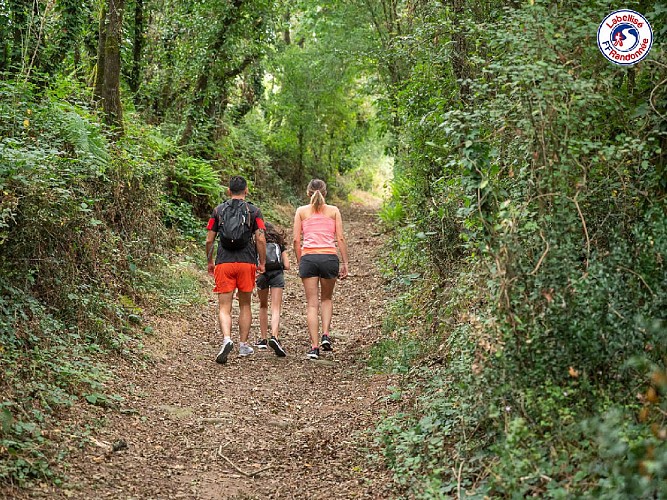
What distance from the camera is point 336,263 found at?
9.10m

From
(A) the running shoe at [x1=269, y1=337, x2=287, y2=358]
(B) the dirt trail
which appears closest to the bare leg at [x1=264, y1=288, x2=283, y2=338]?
(A) the running shoe at [x1=269, y1=337, x2=287, y2=358]

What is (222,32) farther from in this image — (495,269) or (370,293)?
(495,269)

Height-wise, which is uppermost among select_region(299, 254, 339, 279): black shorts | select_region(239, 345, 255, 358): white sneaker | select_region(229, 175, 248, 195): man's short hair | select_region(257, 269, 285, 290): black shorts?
select_region(229, 175, 248, 195): man's short hair

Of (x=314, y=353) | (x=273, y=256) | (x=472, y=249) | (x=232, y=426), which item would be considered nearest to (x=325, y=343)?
Answer: (x=314, y=353)

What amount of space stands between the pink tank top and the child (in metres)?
0.43

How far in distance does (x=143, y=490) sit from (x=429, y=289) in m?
5.08

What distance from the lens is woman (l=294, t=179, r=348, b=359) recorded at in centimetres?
905

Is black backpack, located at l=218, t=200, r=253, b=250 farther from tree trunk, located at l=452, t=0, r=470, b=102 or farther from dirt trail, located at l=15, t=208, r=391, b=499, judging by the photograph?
tree trunk, located at l=452, t=0, r=470, b=102

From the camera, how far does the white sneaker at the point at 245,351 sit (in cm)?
909

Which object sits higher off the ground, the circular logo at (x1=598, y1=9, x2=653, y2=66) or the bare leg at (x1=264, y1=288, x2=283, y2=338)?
the circular logo at (x1=598, y1=9, x2=653, y2=66)

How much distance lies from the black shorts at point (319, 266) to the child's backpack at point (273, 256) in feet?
1.34

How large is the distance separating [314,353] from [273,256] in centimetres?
141

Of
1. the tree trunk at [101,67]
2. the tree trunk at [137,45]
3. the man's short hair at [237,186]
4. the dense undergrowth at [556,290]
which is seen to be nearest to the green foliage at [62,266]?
the tree trunk at [101,67]

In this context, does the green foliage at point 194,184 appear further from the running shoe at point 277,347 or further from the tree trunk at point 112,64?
the running shoe at point 277,347
